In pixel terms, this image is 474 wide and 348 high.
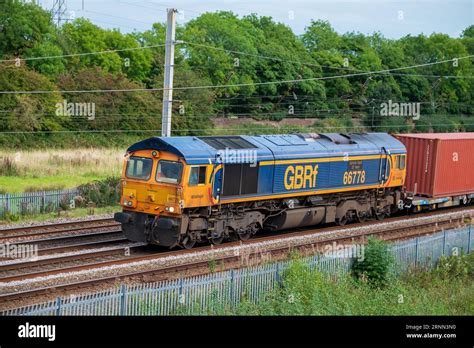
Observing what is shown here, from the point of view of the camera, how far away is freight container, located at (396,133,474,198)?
29353mm

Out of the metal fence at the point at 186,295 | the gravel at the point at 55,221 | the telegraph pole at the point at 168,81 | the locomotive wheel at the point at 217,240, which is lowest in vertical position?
the gravel at the point at 55,221

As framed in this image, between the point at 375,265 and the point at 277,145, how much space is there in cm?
627

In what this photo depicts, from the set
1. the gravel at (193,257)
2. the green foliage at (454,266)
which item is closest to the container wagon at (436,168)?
the gravel at (193,257)

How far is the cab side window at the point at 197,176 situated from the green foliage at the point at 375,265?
4.97 metres

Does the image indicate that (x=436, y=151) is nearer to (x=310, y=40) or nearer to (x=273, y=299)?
(x=273, y=299)

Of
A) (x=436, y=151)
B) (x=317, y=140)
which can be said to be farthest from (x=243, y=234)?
(x=436, y=151)

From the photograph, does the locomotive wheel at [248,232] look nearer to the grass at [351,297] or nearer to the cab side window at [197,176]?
the cab side window at [197,176]

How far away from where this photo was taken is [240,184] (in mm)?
21422

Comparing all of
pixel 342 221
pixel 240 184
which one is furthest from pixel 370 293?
pixel 342 221

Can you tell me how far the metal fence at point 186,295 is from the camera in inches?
517

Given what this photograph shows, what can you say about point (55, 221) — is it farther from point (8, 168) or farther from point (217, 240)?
point (8, 168)

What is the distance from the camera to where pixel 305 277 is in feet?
54.1
